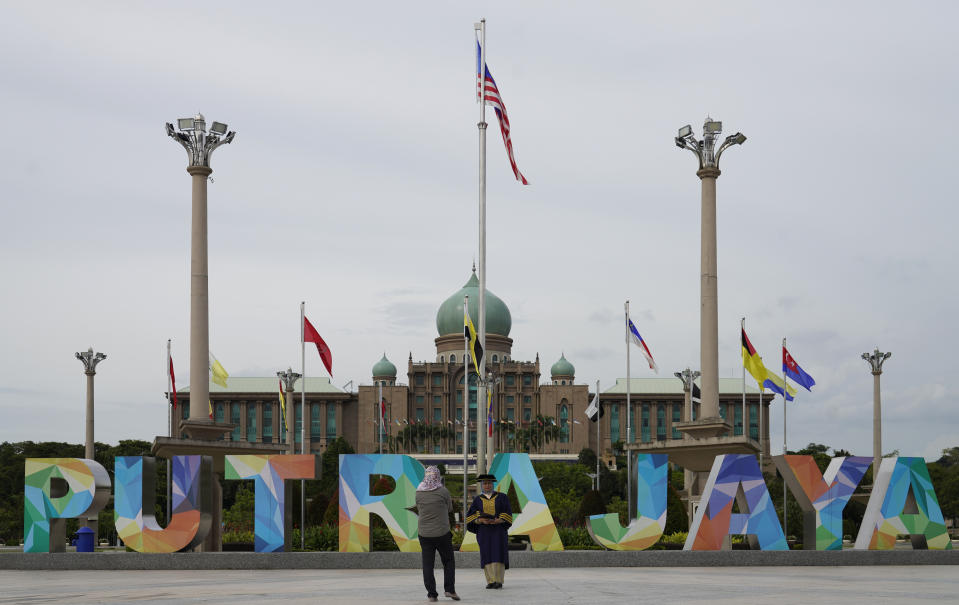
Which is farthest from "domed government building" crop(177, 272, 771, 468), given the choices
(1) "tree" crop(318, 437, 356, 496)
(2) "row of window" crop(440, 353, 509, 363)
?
(1) "tree" crop(318, 437, 356, 496)

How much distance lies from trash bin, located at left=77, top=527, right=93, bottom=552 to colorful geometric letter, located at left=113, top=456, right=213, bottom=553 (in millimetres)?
1226

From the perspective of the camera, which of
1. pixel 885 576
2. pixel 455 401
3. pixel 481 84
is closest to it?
pixel 885 576

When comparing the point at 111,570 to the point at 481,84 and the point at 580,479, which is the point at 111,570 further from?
the point at 580,479

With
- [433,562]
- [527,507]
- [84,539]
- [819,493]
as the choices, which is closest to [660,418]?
[819,493]

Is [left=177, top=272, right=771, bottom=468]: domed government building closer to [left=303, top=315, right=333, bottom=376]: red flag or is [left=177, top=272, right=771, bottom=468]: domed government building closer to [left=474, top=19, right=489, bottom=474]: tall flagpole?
[left=303, top=315, right=333, bottom=376]: red flag

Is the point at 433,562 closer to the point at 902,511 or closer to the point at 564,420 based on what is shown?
the point at 902,511

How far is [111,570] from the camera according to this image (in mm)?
25453

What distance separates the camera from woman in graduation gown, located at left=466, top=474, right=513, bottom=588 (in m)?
18.1

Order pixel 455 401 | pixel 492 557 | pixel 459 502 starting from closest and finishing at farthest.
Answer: pixel 492 557 < pixel 459 502 < pixel 455 401

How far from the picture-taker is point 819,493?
27312 millimetres

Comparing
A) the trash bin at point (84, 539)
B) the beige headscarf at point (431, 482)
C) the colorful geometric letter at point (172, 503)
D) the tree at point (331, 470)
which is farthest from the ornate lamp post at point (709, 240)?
the tree at point (331, 470)

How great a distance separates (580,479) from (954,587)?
87.9m

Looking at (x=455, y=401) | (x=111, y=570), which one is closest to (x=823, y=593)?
(x=111, y=570)

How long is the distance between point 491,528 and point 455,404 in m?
143
